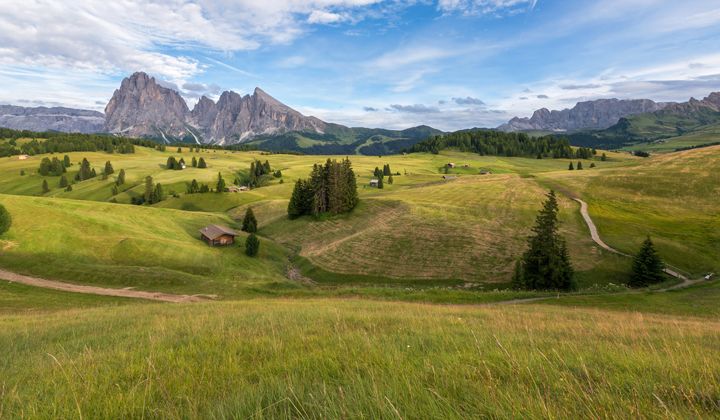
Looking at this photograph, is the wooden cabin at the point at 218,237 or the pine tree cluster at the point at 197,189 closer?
the wooden cabin at the point at 218,237

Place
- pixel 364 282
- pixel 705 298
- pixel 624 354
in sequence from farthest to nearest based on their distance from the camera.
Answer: pixel 364 282 → pixel 705 298 → pixel 624 354

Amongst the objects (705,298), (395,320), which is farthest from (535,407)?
(705,298)

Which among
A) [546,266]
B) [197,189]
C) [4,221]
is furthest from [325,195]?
[197,189]

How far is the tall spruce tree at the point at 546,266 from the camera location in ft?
140

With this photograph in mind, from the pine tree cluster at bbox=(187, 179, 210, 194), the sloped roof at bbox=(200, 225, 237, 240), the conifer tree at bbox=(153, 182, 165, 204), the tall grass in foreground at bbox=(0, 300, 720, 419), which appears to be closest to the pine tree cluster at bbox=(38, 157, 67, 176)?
the conifer tree at bbox=(153, 182, 165, 204)

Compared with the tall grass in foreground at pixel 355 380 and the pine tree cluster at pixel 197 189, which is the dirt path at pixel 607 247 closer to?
the tall grass in foreground at pixel 355 380

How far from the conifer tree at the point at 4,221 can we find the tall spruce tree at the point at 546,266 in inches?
2812

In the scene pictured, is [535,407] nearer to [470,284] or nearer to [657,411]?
[657,411]

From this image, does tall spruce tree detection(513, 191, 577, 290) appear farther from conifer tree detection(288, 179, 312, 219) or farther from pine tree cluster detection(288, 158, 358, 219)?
conifer tree detection(288, 179, 312, 219)

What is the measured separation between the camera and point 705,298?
Result: 3272 cm

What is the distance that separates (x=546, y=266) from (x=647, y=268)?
1342 centimetres

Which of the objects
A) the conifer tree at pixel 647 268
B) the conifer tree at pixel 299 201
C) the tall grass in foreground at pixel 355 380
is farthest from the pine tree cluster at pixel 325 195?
the tall grass in foreground at pixel 355 380

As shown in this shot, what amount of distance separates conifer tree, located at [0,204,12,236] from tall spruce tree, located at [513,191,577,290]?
234 ft

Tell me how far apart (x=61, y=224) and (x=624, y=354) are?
73.4 m
